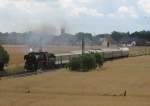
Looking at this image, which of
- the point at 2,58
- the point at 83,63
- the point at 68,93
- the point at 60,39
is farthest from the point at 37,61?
the point at 60,39

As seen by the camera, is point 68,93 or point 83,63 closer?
point 68,93

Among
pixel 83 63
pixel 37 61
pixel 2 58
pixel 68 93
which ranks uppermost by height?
pixel 2 58

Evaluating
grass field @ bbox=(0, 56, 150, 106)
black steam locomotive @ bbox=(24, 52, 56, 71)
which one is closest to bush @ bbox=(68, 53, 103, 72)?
black steam locomotive @ bbox=(24, 52, 56, 71)

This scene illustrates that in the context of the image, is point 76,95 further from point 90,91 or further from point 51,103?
point 51,103

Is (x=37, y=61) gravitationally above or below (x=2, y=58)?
below

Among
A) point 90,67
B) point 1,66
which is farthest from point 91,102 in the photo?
point 90,67

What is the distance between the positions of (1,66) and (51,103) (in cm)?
1879

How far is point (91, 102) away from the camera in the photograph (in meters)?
18.4

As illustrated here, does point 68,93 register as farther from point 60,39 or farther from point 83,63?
point 60,39

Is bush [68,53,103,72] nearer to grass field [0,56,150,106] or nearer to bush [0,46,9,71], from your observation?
bush [0,46,9,71]

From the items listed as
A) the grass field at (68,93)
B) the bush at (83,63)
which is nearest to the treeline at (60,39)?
the bush at (83,63)

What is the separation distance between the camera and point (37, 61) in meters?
39.8

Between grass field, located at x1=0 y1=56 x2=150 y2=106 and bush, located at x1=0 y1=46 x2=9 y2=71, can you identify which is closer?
grass field, located at x1=0 y1=56 x2=150 y2=106

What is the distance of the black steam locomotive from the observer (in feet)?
130
